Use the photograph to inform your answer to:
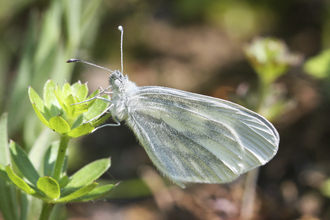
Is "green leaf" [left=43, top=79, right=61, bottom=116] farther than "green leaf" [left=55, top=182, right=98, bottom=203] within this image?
Yes

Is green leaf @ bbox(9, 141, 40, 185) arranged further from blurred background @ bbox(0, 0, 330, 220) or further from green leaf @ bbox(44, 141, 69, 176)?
blurred background @ bbox(0, 0, 330, 220)

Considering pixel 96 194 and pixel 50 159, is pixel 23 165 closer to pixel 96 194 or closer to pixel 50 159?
pixel 50 159

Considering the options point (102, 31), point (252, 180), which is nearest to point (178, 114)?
point (252, 180)

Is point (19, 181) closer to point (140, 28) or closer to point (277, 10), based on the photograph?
point (140, 28)

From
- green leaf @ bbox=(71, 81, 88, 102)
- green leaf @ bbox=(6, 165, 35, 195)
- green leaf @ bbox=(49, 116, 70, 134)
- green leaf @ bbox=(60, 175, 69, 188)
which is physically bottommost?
green leaf @ bbox=(60, 175, 69, 188)

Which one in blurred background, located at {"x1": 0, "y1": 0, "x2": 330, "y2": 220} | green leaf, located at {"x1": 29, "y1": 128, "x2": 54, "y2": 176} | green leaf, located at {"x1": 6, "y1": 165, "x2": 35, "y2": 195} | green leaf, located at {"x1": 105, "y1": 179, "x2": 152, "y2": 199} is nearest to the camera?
green leaf, located at {"x1": 6, "y1": 165, "x2": 35, "y2": 195}

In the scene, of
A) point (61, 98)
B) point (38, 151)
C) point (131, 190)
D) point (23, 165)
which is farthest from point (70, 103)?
point (131, 190)

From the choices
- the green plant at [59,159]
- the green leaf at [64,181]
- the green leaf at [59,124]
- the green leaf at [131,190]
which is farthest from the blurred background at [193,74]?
the green leaf at [64,181]

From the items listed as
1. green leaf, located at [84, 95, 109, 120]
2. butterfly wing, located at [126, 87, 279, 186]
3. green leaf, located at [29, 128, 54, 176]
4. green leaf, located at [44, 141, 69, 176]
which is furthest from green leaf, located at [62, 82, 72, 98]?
butterfly wing, located at [126, 87, 279, 186]

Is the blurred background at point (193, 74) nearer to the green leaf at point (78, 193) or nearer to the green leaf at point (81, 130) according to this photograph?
the green leaf at point (81, 130)
